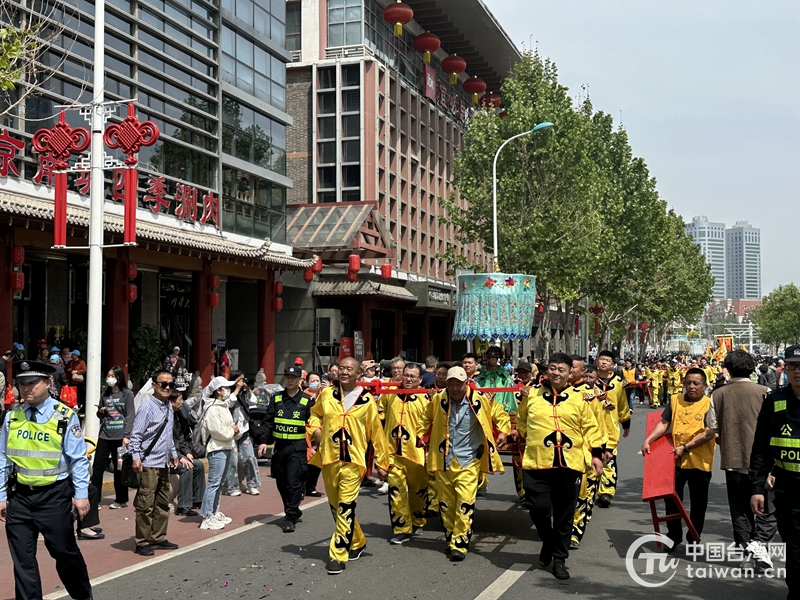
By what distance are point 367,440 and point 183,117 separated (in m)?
18.6

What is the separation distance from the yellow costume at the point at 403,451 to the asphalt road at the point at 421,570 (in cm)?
31

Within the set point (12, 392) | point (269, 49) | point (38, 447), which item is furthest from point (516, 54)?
point (38, 447)

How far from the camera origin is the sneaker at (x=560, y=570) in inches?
274

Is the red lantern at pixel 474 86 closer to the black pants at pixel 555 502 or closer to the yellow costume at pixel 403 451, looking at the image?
the yellow costume at pixel 403 451

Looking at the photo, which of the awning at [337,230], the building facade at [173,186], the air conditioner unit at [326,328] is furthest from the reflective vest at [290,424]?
the air conditioner unit at [326,328]

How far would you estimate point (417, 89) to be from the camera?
4506 cm

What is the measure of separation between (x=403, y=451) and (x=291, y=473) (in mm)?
1437

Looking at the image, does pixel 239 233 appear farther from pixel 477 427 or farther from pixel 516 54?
pixel 516 54

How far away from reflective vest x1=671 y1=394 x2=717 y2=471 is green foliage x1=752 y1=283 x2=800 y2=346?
394ft

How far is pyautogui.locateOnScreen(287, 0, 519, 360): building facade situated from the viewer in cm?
3309

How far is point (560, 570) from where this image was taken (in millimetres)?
7000

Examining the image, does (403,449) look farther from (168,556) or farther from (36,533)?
(36,533)

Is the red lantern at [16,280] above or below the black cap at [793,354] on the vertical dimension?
above

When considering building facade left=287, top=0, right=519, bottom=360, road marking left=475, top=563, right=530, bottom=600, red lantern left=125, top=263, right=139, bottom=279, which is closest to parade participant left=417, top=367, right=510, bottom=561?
road marking left=475, top=563, right=530, bottom=600
